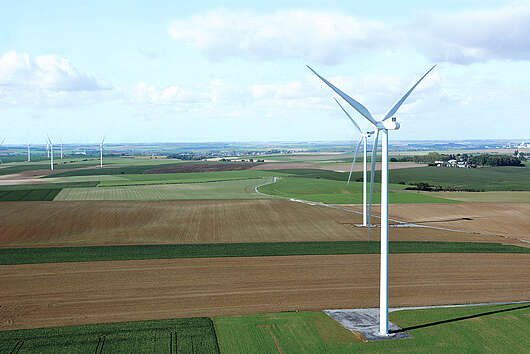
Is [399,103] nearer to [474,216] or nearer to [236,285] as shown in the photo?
[236,285]

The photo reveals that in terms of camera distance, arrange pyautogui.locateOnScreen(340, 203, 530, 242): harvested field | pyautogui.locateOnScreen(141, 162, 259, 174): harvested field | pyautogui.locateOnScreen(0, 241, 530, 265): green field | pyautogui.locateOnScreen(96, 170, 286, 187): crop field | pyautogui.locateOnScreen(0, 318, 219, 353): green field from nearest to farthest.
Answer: pyautogui.locateOnScreen(0, 318, 219, 353): green field
pyautogui.locateOnScreen(0, 241, 530, 265): green field
pyautogui.locateOnScreen(340, 203, 530, 242): harvested field
pyautogui.locateOnScreen(96, 170, 286, 187): crop field
pyautogui.locateOnScreen(141, 162, 259, 174): harvested field

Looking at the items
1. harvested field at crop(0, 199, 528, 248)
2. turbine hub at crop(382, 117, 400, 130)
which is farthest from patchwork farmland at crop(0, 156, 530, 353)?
turbine hub at crop(382, 117, 400, 130)

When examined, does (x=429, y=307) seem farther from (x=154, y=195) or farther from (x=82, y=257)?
(x=154, y=195)

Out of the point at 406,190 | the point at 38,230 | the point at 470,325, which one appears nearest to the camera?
the point at 470,325

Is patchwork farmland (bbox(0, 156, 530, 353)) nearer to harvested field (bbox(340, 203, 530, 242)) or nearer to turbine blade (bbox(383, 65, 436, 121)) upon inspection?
harvested field (bbox(340, 203, 530, 242))

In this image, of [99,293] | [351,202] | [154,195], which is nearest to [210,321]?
Answer: [99,293]

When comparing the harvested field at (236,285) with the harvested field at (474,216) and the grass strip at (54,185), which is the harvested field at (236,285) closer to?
the harvested field at (474,216)

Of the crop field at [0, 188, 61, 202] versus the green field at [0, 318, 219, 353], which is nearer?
the green field at [0, 318, 219, 353]
